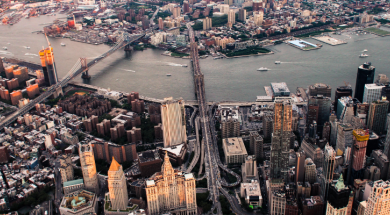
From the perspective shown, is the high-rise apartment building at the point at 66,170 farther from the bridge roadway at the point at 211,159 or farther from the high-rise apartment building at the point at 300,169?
the high-rise apartment building at the point at 300,169

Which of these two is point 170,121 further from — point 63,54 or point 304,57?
point 63,54

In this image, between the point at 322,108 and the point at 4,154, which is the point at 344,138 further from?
the point at 4,154

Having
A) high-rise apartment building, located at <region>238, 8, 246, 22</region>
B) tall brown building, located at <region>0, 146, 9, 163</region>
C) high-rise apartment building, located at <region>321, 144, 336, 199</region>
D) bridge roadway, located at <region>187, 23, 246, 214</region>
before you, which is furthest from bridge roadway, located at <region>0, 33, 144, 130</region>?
high-rise apartment building, located at <region>321, 144, 336, 199</region>

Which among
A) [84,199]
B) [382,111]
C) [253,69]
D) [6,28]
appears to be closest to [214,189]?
[84,199]

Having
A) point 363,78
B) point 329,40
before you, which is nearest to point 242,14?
point 329,40

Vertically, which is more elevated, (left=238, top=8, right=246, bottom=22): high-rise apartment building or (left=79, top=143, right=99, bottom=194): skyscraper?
(left=238, top=8, right=246, bottom=22): high-rise apartment building

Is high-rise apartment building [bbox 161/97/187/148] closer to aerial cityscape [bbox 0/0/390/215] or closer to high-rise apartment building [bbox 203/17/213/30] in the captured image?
aerial cityscape [bbox 0/0/390/215]

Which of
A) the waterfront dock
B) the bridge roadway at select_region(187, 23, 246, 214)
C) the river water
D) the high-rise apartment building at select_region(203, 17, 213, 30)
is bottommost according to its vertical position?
the bridge roadway at select_region(187, 23, 246, 214)
